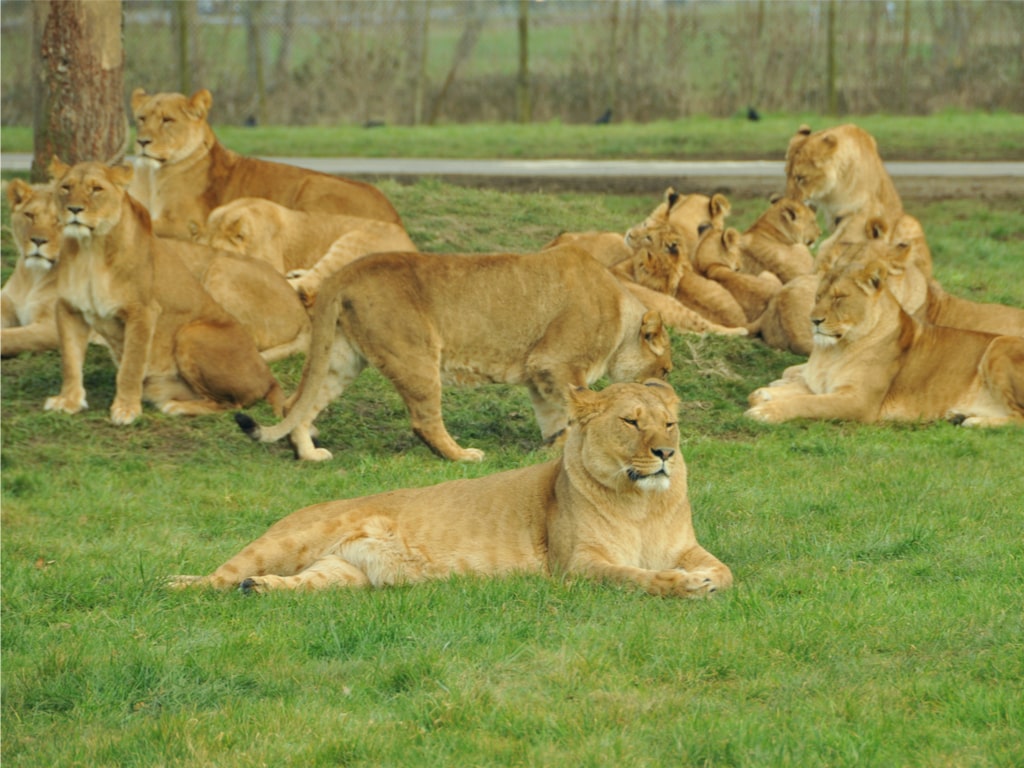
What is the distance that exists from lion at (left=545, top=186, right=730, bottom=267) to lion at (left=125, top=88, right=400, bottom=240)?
1907mm

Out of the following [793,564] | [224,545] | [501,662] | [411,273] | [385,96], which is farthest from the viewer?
[385,96]

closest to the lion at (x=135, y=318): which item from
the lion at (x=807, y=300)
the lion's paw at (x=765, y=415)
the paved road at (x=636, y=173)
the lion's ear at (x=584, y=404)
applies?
the lion's paw at (x=765, y=415)

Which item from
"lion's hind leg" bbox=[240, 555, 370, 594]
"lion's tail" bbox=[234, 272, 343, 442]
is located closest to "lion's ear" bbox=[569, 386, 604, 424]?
"lion's hind leg" bbox=[240, 555, 370, 594]

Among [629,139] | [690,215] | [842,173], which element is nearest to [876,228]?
[842,173]

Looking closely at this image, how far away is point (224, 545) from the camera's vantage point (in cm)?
710

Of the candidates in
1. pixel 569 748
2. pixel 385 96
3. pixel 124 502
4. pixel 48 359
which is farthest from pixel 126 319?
pixel 385 96

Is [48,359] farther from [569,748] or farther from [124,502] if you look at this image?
[569,748]

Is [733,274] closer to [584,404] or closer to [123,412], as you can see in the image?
[123,412]

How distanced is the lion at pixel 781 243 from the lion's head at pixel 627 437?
6.61 m

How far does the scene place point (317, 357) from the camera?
8602 millimetres

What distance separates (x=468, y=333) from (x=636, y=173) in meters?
10.2

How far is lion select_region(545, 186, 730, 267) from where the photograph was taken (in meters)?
12.1

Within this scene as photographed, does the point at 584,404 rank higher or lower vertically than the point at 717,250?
lower

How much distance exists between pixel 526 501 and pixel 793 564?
1063 millimetres
